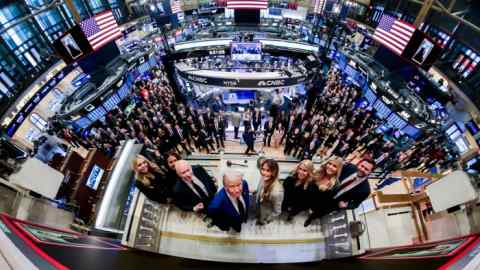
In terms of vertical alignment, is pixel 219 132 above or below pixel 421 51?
below

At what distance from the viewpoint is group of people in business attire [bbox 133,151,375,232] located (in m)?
2.85

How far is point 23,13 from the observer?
13.3 meters

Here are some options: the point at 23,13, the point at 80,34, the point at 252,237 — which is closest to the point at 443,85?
the point at 252,237

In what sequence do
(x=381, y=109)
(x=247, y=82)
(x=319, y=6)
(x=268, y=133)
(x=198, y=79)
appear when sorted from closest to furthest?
(x=268, y=133) < (x=381, y=109) < (x=247, y=82) < (x=198, y=79) < (x=319, y=6)

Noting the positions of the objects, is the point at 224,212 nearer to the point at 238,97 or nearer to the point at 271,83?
the point at 271,83

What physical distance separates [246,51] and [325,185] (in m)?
11.1

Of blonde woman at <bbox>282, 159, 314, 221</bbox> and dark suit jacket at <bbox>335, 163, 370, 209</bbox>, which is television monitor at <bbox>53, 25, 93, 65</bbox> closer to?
blonde woman at <bbox>282, 159, 314, 221</bbox>

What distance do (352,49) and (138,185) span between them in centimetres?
1448

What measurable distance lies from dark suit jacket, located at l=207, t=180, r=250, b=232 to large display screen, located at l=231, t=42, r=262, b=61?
1096 cm

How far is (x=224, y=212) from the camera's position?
2854mm

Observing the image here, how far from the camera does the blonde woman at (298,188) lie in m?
2.92

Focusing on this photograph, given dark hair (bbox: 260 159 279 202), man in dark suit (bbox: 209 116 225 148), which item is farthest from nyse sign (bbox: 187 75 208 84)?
dark hair (bbox: 260 159 279 202)

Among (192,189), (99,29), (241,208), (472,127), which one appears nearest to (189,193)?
(192,189)

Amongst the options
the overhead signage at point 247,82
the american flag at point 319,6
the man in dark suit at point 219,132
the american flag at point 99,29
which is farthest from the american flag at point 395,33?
the american flag at point 99,29
